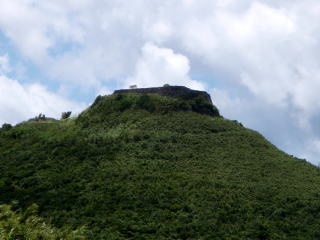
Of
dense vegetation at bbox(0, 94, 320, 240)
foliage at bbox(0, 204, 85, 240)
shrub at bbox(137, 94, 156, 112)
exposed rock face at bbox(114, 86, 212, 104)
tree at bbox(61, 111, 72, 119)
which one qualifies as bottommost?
foliage at bbox(0, 204, 85, 240)

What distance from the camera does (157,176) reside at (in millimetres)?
40250

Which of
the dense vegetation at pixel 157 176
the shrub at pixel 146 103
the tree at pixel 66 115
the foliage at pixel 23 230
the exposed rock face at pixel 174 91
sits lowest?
the foliage at pixel 23 230

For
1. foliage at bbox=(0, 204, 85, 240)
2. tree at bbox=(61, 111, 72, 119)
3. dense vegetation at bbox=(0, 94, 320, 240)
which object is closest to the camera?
foliage at bbox=(0, 204, 85, 240)

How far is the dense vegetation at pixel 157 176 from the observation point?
33.2 m

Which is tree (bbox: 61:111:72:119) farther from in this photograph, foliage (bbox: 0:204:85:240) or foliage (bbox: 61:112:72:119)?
foliage (bbox: 0:204:85:240)

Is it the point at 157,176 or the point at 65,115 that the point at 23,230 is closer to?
the point at 157,176

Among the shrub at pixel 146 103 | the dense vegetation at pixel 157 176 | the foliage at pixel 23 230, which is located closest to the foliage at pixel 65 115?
the dense vegetation at pixel 157 176

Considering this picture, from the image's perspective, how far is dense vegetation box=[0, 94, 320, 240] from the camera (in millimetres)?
33250

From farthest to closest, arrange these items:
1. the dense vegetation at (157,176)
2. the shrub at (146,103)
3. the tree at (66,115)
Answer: the tree at (66,115) → the shrub at (146,103) → the dense vegetation at (157,176)

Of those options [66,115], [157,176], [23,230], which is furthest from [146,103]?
[23,230]

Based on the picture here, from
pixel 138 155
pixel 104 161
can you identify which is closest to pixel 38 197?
pixel 104 161

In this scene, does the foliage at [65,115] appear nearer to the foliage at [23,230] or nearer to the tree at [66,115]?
the tree at [66,115]

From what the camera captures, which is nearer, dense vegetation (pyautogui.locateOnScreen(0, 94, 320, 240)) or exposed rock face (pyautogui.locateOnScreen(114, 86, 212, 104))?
dense vegetation (pyautogui.locateOnScreen(0, 94, 320, 240))

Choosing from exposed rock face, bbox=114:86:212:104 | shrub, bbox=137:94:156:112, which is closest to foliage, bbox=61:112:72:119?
exposed rock face, bbox=114:86:212:104
